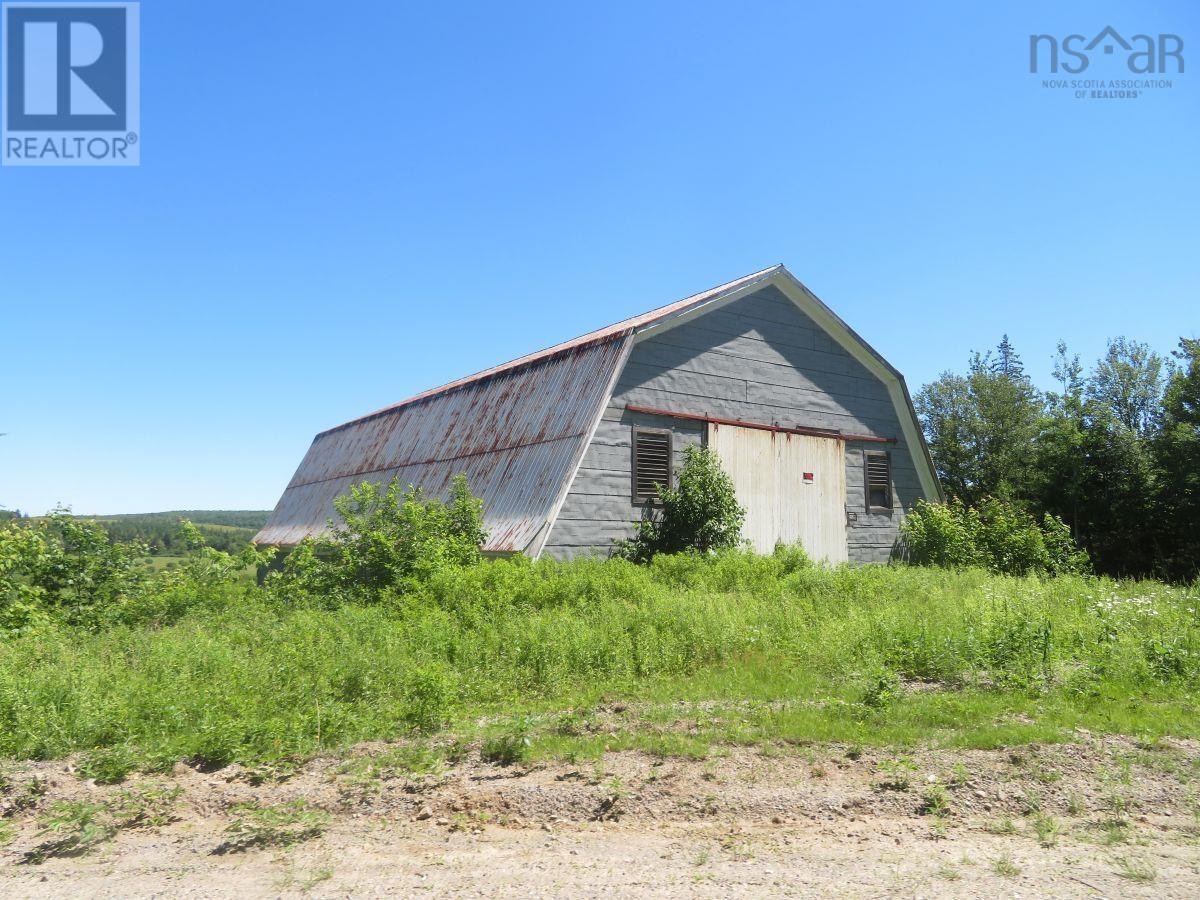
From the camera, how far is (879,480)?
18.9 metres

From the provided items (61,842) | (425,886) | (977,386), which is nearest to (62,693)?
(61,842)

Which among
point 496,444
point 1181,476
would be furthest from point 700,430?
point 1181,476

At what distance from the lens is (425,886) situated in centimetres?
427

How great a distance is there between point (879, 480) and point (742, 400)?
4.51m

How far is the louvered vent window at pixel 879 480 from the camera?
738 inches

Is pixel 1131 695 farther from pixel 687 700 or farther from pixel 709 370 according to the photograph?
pixel 709 370

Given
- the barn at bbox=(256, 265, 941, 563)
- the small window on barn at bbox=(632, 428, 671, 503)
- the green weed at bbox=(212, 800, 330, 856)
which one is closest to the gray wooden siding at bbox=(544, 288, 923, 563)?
the barn at bbox=(256, 265, 941, 563)

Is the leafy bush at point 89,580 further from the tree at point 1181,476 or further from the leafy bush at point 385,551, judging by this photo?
the tree at point 1181,476

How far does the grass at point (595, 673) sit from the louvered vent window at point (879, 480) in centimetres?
722

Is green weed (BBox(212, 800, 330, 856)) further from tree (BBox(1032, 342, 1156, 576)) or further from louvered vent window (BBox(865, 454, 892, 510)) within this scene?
tree (BBox(1032, 342, 1156, 576))

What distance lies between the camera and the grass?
250 inches

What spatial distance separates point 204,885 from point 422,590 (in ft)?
21.7

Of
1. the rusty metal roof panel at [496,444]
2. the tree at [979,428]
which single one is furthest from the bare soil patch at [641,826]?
the tree at [979,428]

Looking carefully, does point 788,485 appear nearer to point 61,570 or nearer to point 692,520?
point 692,520
